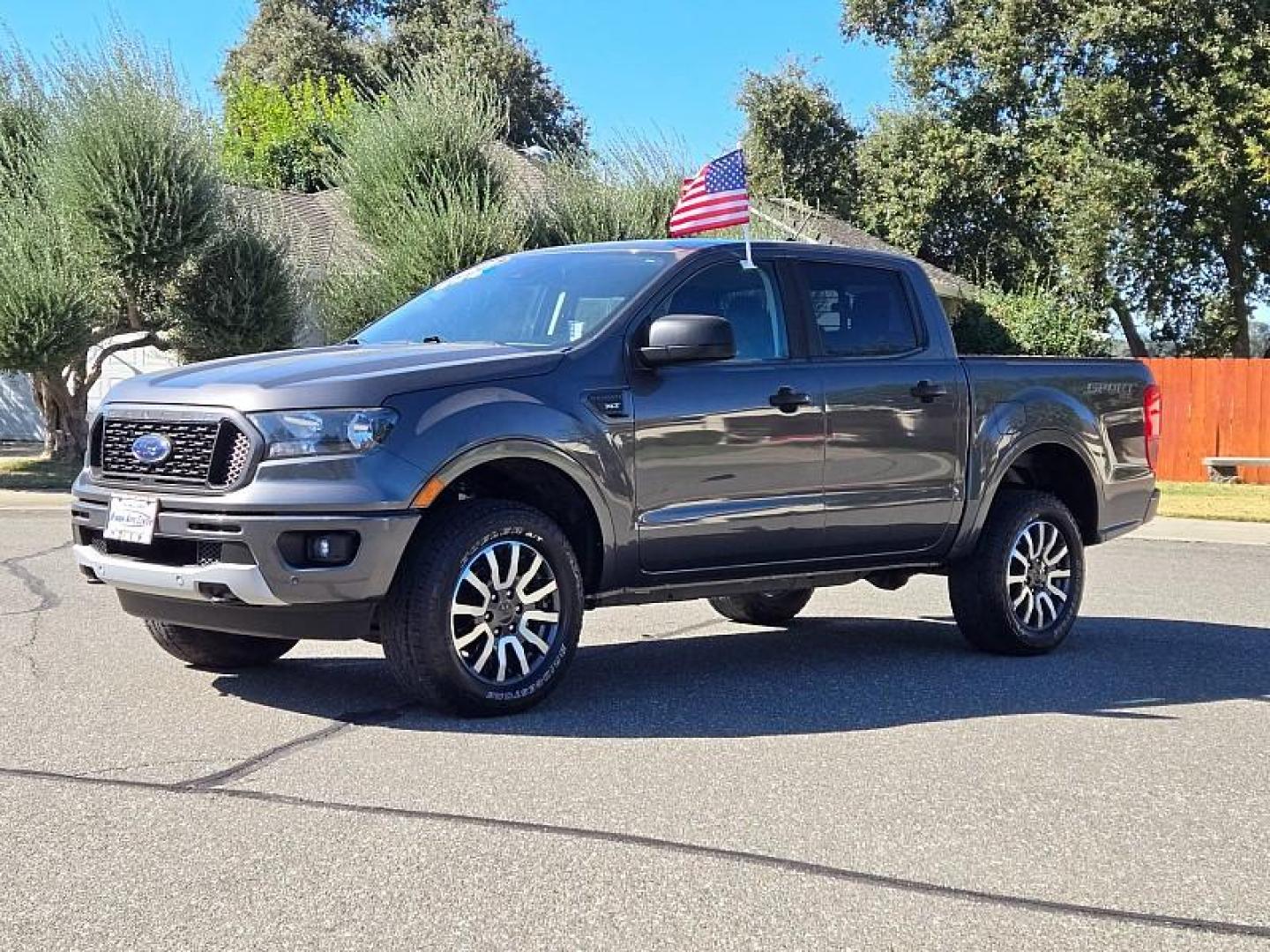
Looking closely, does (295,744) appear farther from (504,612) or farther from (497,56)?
(497,56)

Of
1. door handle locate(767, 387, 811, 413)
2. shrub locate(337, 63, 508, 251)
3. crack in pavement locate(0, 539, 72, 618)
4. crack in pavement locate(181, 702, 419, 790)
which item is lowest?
crack in pavement locate(0, 539, 72, 618)

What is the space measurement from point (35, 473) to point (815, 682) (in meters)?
17.5

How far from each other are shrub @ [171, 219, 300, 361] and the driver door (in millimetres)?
15385

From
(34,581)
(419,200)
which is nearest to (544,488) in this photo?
(34,581)

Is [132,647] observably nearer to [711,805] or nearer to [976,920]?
[711,805]

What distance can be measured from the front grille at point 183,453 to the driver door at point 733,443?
166cm

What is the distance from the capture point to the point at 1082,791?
5293 millimetres

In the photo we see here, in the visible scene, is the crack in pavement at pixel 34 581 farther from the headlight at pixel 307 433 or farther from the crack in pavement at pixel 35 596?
the headlight at pixel 307 433

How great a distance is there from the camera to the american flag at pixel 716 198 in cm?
1814

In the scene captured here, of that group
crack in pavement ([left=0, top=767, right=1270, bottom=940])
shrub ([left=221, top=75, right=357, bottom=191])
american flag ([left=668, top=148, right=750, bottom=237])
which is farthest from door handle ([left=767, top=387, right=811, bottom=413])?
shrub ([left=221, top=75, right=357, bottom=191])

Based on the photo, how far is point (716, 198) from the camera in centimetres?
1819

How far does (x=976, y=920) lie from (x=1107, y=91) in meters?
31.0

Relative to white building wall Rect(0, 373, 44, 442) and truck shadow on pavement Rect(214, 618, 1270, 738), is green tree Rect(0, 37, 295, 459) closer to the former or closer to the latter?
white building wall Rect(0, 373, 44, 442)

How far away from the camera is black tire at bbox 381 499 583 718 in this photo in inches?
234
